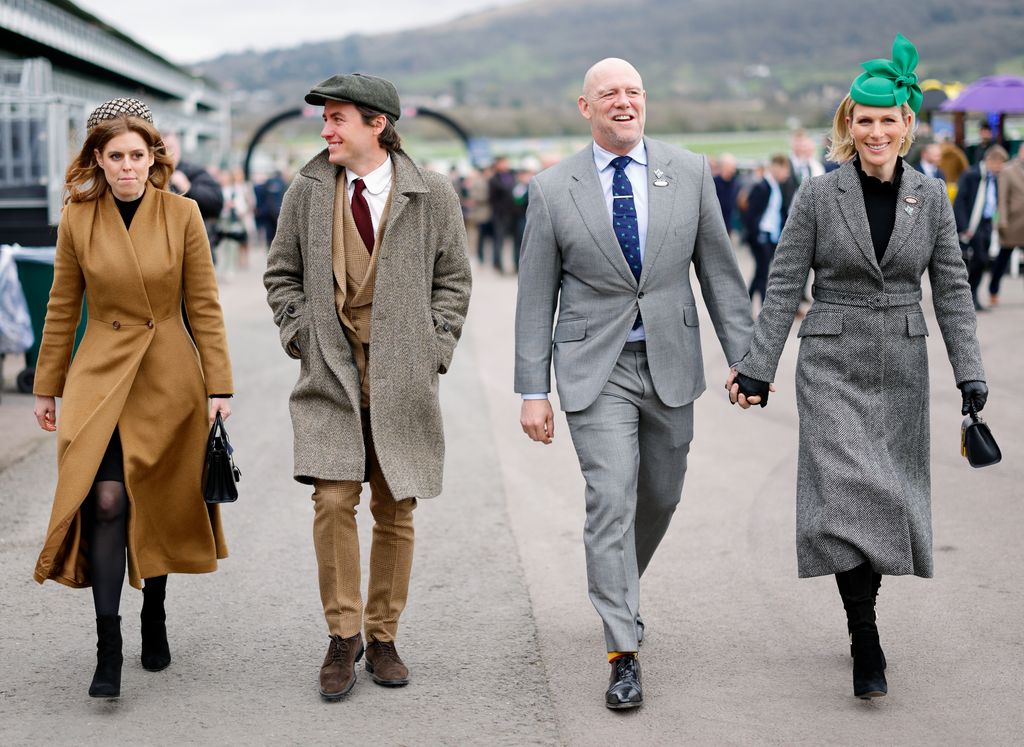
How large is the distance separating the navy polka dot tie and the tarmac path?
1.27 meters

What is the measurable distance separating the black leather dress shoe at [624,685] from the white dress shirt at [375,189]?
1.64 metres

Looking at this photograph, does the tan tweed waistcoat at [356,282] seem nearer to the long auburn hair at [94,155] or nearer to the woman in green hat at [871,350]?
the long auburn hair at [94,155]

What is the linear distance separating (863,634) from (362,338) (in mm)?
1861

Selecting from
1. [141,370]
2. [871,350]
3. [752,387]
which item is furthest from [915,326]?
[141,370]

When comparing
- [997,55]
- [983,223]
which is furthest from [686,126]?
[983,223]

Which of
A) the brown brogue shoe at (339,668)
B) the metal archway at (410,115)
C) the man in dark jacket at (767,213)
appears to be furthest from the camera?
the metal archway at (410,115)

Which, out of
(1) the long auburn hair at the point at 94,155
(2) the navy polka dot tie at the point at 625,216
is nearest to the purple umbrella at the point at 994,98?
(2) the navy polka dot tie at the point at 625,216

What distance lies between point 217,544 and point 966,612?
9.23 ft

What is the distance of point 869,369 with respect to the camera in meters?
4.73

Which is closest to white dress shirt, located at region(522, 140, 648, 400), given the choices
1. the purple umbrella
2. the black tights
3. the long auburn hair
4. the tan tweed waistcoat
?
the tan tweed waistcoat

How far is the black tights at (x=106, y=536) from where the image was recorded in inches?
186

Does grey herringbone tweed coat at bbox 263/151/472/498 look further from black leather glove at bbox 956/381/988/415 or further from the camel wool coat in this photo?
black leather glove at bbox 956/381/988/415

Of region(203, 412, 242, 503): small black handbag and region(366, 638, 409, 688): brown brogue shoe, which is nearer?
region(366, 638, 409, 688): brown brogue shoe

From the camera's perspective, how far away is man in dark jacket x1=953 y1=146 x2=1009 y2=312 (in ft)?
52.6
